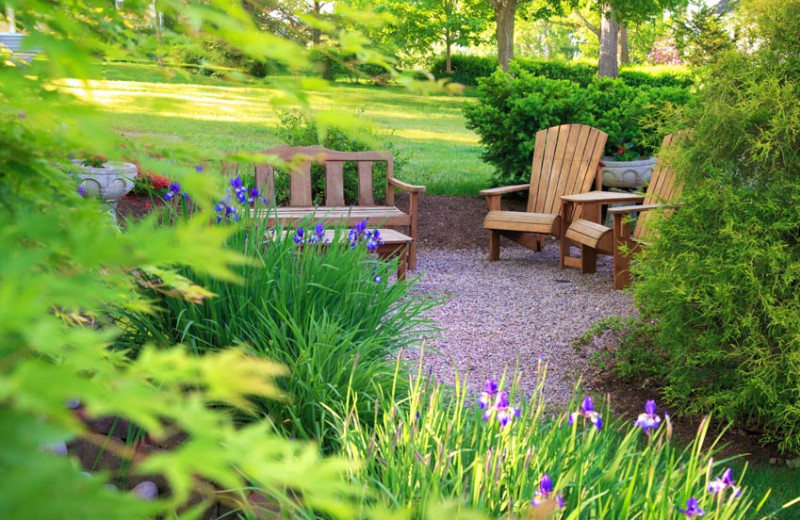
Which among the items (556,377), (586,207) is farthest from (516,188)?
(556,377)

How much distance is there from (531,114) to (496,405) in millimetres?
6644

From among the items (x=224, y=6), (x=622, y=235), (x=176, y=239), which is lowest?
(x=622, y=235)

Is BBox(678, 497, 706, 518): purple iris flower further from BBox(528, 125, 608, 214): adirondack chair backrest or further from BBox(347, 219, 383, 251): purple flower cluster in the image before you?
BBox(528, 125, 608, 214): adirondack chair backrest

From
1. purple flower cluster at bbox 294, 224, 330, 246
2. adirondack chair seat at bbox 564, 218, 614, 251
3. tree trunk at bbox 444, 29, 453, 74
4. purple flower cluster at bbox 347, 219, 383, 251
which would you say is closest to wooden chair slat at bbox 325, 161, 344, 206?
adirondack chair seat at bbox 564, 218, 614, 251

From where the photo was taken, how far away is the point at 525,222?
7035mm

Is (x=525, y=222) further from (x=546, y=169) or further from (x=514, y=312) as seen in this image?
(x=514, y=312)

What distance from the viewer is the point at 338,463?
53cm

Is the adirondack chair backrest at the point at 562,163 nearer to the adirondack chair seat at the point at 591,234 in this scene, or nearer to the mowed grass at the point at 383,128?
the adirondack chair seat at the point at 591,234

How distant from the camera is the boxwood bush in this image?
27.7 ft

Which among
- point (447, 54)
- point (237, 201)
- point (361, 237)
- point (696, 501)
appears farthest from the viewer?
point (447, 54)

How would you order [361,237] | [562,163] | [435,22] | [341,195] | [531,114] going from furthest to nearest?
[435,22], [531,114], [562,163], [341,195], [361,237]

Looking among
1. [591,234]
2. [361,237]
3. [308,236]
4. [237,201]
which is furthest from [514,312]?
[237,201]

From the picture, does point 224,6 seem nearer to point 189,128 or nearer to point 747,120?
point 747,120

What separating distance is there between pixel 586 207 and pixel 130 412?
6.75m
